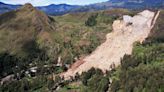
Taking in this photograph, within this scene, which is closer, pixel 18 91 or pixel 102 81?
pixel 102 81

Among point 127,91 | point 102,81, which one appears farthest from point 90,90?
point 127,91

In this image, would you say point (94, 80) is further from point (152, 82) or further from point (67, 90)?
point (152, 82)

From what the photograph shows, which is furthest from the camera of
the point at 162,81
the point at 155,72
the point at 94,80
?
the point at 94,80

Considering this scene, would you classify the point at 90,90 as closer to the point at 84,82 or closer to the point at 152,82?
the point at 84,82

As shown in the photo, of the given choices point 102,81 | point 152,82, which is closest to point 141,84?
point 152,82

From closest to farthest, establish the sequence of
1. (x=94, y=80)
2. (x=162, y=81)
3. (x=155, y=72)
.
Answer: (x=162, y=81)
(x=155, y=72)
(x=94, y=80)

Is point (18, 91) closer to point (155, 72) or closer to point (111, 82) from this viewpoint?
point (111, 82)

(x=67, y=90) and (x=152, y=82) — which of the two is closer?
(x=152, y=82)

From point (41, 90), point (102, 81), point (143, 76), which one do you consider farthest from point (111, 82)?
point (41, 90)
